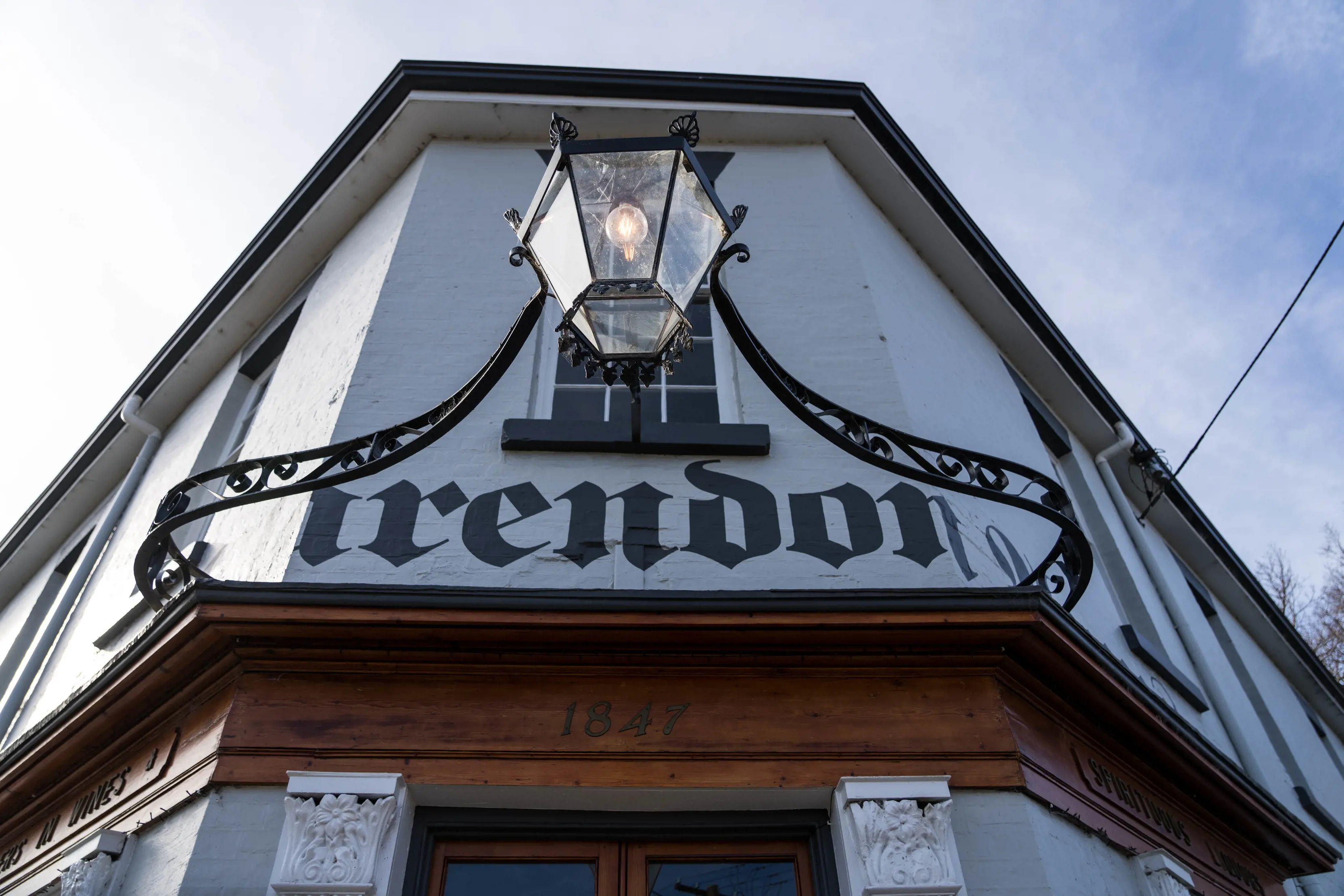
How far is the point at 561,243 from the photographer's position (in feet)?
11.2

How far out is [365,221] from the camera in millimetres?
7992

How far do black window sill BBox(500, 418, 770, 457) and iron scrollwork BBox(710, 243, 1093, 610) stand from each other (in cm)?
91

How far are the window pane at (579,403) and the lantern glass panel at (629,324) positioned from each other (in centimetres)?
262

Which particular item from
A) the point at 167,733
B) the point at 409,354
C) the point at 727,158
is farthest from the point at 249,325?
the point at 167,733

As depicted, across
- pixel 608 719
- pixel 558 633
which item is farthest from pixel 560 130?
pixel 608 719

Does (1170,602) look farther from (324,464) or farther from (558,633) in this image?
(324,464)

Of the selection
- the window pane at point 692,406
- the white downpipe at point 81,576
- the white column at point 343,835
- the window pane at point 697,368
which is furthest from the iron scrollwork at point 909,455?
the white downpipe at point 81,576

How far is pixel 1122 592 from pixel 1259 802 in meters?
2.55

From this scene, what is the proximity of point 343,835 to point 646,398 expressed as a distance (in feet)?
10.3

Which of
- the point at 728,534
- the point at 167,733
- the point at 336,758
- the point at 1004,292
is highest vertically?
the point at 1004,292

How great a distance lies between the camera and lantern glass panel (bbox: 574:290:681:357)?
3.26 meters

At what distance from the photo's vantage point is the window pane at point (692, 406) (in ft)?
19.7

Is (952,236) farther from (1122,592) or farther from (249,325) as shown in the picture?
(249,325)

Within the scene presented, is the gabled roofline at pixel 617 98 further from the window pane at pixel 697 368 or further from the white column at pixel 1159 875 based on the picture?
the white column at pixel 1159 875
